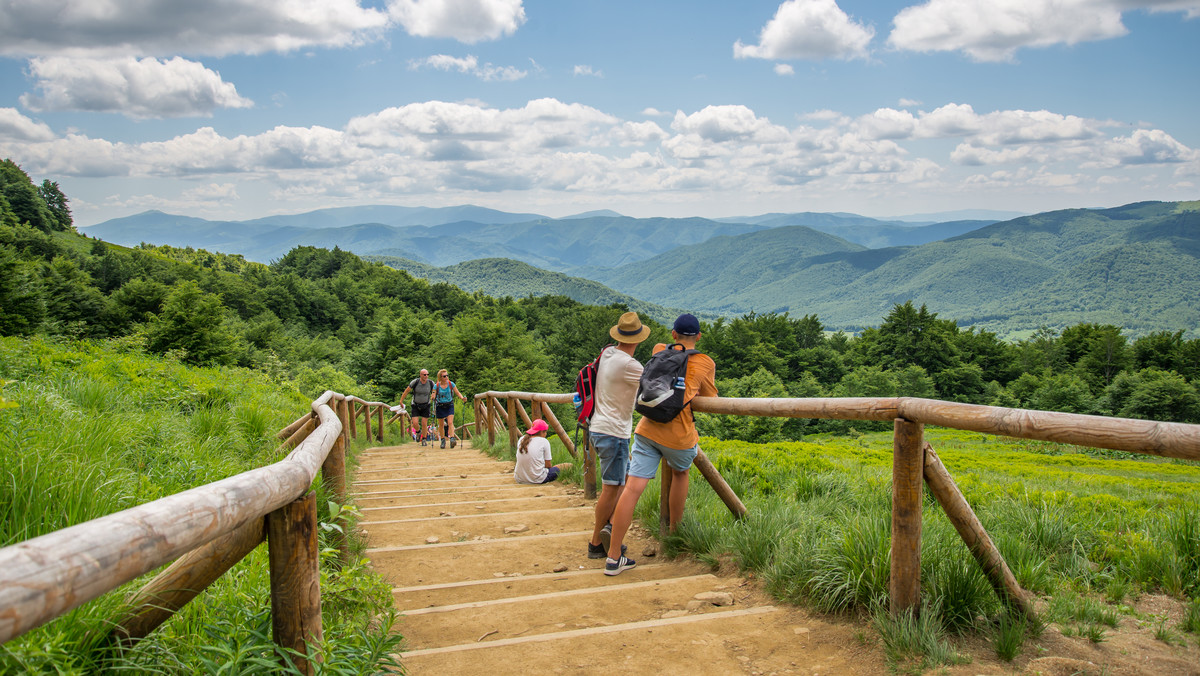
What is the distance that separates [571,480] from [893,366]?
75.9 m

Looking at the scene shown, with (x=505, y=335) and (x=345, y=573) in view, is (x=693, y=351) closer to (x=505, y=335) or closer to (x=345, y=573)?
(x=345, y=573)

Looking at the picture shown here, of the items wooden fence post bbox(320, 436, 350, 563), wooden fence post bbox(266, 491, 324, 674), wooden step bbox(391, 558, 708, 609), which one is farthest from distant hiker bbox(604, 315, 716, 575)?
wooden fence post bbox(266, 491, 324, 674)

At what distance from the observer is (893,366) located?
74.4 meters

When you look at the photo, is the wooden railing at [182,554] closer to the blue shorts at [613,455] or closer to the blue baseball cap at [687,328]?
the blue shorts at [613,455]

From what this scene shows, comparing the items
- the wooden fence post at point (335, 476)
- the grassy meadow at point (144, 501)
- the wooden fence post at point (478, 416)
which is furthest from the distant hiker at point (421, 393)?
the wooden fence post at point (335, 476)

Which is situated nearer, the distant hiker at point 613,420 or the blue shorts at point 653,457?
the blue shorts at point 653,457

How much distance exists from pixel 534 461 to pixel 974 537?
4752 mm

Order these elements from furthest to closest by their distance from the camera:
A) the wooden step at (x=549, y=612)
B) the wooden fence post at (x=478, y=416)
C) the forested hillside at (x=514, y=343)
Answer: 1. the forested hillside at (x=514, y=343)
2. the wooden fence post at (x=478, y=416)
3. the wooden step at (x=549, y=612)

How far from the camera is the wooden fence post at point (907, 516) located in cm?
264

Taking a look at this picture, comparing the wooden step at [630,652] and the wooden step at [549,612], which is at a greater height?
the wooden step at [630,652]

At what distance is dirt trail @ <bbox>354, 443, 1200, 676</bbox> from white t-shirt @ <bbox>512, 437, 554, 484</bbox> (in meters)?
1.63

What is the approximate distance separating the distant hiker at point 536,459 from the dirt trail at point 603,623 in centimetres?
163

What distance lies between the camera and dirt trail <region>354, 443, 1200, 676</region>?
246 cm

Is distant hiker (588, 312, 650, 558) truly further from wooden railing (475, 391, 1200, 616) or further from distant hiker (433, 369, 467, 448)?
distant hiker (433, 369, 467, 448)
